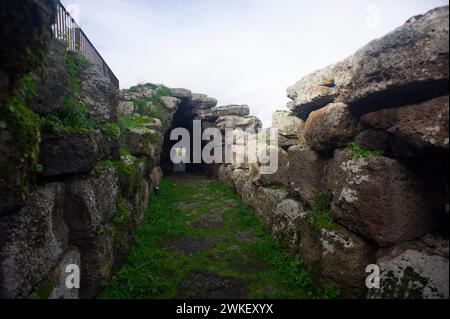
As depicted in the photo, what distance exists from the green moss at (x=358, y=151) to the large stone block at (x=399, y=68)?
0.45 m

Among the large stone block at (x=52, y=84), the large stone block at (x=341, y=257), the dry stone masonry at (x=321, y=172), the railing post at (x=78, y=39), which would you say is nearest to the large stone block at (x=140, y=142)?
the dry stone masonry at (x=321, y=172)

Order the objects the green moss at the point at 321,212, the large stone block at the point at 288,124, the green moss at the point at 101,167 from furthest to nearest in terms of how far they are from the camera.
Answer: the large stone block at the point at 288,124 < the green moss at the point at 321,212 < the green moss at the point at 101,167

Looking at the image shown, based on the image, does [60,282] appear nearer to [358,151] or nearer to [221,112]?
[358,151]

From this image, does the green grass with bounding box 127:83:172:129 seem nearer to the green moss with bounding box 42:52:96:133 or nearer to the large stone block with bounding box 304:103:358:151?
the green moss with bounding box 42:52:96:133

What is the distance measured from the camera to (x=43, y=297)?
7.83 feet

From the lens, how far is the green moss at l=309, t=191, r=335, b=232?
12.3 ft

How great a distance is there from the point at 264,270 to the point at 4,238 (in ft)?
11.2

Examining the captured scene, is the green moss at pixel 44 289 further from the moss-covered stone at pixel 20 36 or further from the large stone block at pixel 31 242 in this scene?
the moss-covered stone at pixel 20 36

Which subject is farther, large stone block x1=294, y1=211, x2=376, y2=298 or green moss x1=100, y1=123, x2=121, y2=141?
Result: green moss x1=100, y1=123, x2=121, y2=141

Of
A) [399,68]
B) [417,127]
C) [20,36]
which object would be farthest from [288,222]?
[20,36]

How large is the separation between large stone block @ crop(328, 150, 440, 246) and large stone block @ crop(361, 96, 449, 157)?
0.25 meters

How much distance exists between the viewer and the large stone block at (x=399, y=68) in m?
2.47

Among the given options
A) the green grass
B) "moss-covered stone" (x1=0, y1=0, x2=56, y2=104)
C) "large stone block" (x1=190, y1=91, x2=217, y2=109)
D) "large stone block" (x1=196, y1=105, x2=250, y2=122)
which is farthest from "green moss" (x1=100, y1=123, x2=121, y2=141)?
"large stone block" (x1=190, y1=91, x2=217, y2=109)

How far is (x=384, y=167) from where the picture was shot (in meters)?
2.99
